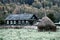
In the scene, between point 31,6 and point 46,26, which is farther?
point 31,6

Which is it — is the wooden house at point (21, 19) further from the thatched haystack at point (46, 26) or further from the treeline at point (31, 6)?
the thatched haystack at point (46, 26)

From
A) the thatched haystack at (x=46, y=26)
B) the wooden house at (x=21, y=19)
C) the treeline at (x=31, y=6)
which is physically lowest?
the treeline at (x=31, y=6)

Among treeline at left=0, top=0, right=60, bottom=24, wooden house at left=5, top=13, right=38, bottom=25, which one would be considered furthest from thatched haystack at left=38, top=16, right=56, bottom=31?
treeline at left=0, top=0, right=60, bottom=24

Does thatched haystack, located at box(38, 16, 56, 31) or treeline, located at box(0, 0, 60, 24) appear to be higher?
thatched haystack, located at box(38, 16, 56, 31)

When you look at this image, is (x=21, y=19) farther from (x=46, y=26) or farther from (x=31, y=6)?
(x=46, y=26)

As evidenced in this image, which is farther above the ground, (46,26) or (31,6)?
(46,26)

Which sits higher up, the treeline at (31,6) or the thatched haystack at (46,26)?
the thatched haystack at (46,26)

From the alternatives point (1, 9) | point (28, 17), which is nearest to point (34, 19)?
point (28, 17)

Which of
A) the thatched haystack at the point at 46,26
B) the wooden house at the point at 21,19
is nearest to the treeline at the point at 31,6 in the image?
the wooden house at the point at 21,19

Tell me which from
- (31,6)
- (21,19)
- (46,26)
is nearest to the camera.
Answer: (46,26)

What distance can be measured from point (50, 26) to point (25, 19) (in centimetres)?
2976

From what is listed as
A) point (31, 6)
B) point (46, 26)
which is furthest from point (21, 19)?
point (46, 26)

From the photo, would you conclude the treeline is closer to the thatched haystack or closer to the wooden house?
the wooden house

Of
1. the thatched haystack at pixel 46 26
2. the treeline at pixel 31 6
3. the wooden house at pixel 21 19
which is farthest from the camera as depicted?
the treeline at pixel 31 6
